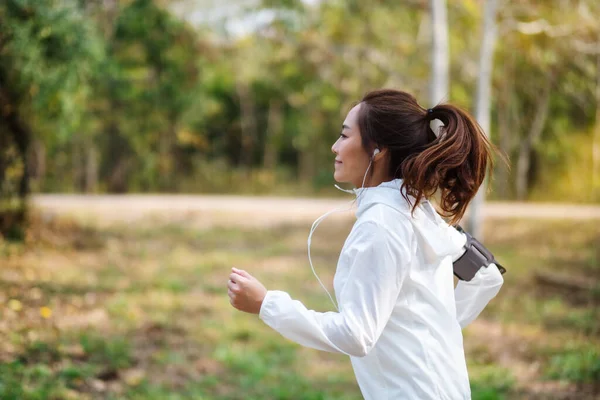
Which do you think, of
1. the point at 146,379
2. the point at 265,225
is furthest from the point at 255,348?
the point at 265,225

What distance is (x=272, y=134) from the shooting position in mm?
27391

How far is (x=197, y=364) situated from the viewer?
5828 millimetres

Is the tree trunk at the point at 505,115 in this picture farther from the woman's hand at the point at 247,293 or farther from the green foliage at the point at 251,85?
the woman's hand at the point at 247,293

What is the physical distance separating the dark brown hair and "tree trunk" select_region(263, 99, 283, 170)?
25.5m

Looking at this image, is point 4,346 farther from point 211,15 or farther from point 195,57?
point 211,15

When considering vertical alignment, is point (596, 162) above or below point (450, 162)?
below

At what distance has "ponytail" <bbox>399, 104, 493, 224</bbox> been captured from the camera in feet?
5.89

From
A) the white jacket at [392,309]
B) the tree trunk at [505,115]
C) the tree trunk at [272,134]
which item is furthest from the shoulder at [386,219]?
the tree trunk at [272,134]

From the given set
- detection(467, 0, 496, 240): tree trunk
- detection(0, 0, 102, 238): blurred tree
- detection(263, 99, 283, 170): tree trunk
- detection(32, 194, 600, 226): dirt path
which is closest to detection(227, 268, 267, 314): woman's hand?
detection(0, 0, 102, 238): blurred tree

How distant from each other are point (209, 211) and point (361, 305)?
13810mm

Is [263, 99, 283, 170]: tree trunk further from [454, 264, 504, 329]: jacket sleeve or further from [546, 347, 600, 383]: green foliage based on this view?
[454, 264, 504, 329]: jacket sleeve

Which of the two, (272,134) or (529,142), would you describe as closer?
(529,142)

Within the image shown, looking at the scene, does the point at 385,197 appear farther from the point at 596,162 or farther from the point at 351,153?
the point at 596,162

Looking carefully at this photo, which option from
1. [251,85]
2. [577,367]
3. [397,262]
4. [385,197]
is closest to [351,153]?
[385,197]
